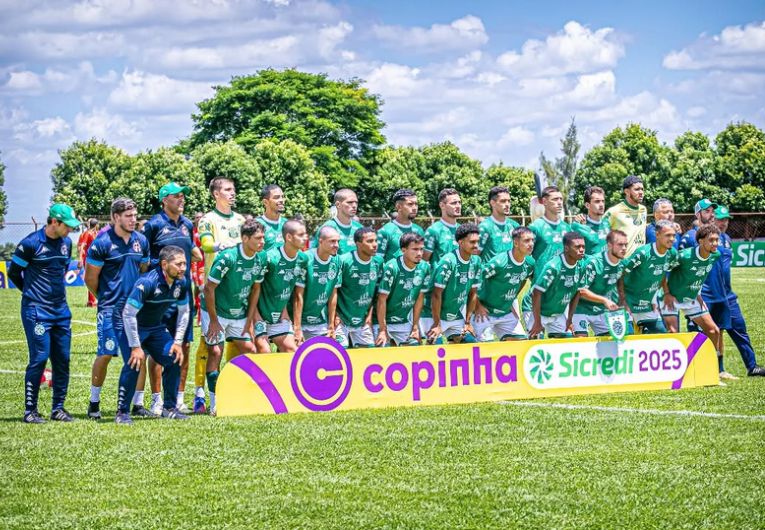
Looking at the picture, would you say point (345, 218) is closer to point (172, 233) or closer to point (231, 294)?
point (231, 294)

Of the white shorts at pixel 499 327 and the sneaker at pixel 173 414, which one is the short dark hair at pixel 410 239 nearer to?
the white shorts at pixel 499 327

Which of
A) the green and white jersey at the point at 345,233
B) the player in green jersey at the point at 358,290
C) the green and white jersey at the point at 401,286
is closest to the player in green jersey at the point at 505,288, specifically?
the green and white jersey at the point at 401,286

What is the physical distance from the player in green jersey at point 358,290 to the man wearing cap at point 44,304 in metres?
2.88

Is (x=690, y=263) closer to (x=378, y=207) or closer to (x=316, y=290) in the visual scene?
(x=316, y=290)

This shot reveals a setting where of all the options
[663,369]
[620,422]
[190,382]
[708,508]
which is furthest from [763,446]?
[190,382]

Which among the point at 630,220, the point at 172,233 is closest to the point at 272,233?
the point at 172,233

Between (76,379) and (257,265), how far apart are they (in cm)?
404

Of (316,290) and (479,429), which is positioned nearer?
(479,429)

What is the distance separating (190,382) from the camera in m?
13.3

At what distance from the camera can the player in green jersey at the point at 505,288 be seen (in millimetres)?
11859

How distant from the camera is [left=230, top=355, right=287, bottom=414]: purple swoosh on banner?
9945 mm

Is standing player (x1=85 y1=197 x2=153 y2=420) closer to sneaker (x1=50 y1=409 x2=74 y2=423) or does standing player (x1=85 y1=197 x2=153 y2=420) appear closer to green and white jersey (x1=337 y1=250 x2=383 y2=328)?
Answer: sneaker (x1=50 y1=409 x2=74 y2=423)

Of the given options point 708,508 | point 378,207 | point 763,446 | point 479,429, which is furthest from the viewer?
point 378,207

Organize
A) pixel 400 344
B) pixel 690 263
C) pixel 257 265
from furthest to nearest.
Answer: pixel 690 263 → pixel 400 344 → pixel 257 265
